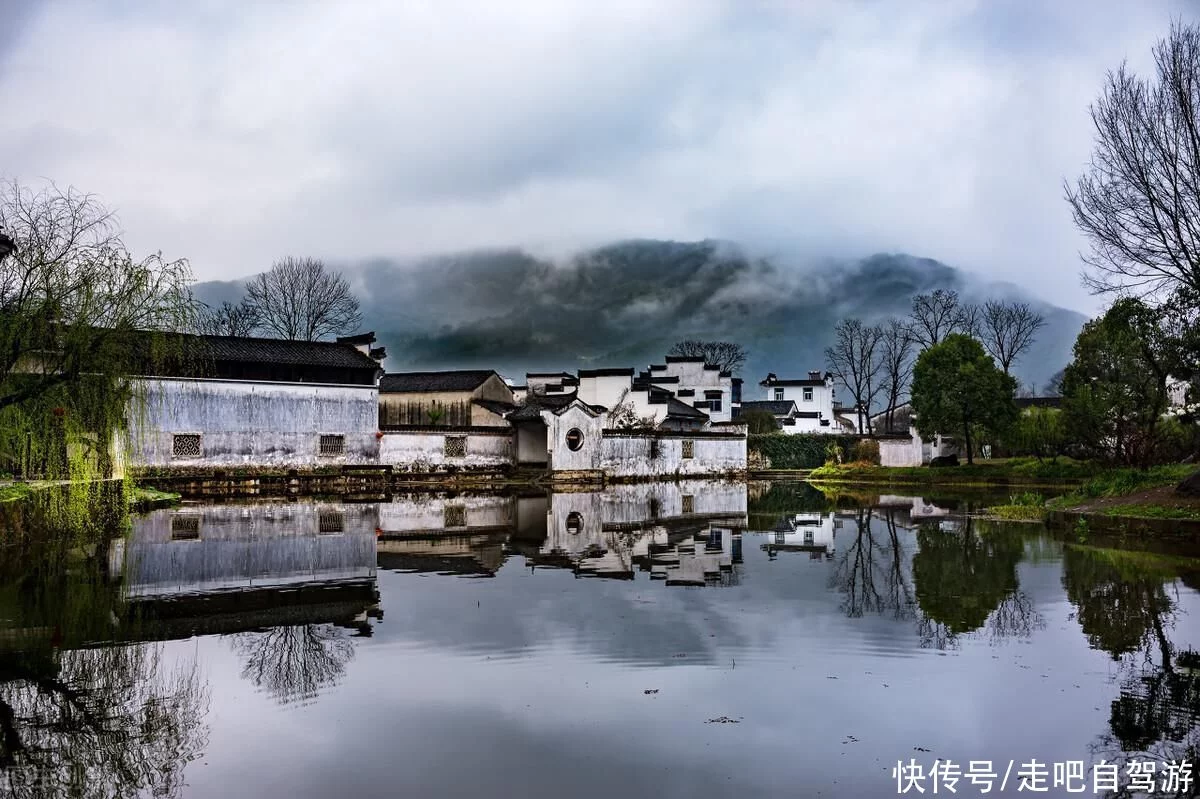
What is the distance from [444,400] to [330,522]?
1070 inches

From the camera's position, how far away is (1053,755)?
17.9 feet

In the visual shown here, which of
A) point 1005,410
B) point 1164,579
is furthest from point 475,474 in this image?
point 1164,579

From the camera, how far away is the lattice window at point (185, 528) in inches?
661

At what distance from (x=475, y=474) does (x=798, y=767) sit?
117 ft

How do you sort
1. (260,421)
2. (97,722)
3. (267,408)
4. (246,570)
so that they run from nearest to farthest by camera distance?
(97,722)
(246,570)
(260,421)
(267,408)

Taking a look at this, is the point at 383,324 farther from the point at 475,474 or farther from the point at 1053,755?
the point at 1053,755

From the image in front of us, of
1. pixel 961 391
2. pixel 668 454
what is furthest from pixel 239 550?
pixel 961 391

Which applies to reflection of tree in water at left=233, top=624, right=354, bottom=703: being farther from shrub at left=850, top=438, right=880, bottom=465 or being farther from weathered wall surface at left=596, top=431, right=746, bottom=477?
shrub at left=850, top=438, right=880, bottom=465

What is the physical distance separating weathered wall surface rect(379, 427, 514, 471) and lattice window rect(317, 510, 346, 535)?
14402mm

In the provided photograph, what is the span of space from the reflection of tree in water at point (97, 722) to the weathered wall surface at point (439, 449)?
30.5 m

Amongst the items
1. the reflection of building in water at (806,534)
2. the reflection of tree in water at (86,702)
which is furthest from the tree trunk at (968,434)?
the reflection of tree in water at (86,702)

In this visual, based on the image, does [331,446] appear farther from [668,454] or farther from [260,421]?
[668,454]

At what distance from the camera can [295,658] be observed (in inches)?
308

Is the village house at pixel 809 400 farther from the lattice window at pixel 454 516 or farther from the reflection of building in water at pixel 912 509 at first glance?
the lattice window at pixel 454 516
